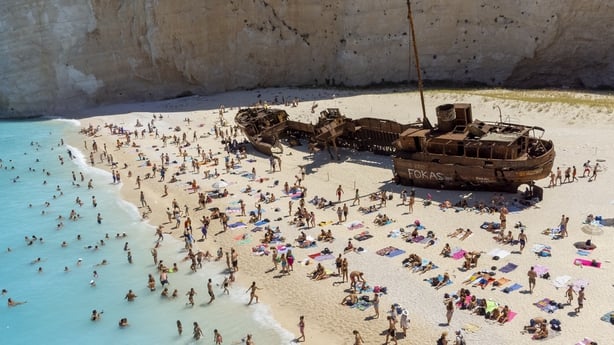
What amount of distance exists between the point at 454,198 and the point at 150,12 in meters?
36.6

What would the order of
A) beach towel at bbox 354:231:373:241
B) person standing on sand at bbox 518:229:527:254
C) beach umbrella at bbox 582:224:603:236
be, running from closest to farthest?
person standing on sand at bbox 518:229:527:254
beach umbrella at bbox 582:224:603:236
beach towel at bbox 354:231:373:241

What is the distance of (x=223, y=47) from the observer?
5175 cm

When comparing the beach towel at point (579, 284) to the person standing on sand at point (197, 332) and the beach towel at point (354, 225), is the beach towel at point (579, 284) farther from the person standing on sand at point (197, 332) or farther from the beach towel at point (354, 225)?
the person standing on sand at point (197, 332)

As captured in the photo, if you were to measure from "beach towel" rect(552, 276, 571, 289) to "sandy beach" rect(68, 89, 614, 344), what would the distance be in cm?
5

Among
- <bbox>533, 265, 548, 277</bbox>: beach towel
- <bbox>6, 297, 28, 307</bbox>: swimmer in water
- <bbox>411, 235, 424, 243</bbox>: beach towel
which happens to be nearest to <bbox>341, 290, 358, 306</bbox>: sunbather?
<bbox>411, 235, 424, 243</bbox>: beach towel

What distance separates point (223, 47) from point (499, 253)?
3846 centimetres

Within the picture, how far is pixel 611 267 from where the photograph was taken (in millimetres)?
17172

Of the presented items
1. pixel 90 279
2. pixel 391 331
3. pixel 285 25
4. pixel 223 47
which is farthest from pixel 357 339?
pixel 223 47

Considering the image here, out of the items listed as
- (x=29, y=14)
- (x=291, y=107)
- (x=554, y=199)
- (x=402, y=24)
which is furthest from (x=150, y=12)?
(x=554, y=199)

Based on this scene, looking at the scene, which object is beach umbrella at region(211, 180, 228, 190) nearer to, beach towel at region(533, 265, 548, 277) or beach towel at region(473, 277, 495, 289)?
beach towel at region(473, 277, 495, 289)

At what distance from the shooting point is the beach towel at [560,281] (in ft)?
54.2

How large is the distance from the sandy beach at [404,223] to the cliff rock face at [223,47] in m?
6.07

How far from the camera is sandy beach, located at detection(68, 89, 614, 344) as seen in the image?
1585 centimetres

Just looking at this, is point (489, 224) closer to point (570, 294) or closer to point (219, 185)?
point (570, 294)
